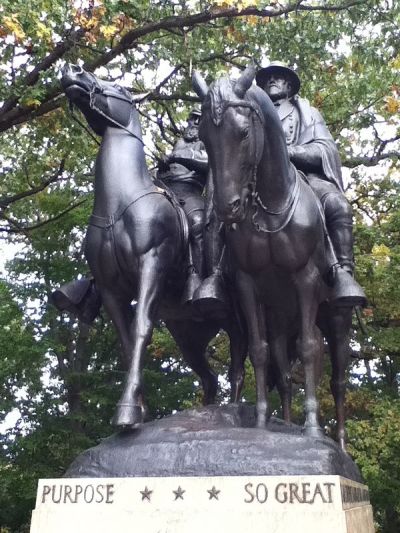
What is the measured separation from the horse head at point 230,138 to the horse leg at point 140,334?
3.68ft

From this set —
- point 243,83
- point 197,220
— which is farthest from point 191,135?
point 243,83

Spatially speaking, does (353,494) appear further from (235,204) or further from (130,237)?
(130,237)

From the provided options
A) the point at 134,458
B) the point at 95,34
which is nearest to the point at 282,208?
the point at 134,458

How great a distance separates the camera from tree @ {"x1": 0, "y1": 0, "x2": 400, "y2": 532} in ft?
32.5

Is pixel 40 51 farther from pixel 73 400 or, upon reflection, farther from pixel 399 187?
pixel 73 400

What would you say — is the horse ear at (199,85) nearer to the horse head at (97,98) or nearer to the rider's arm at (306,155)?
the horse head at (97,98)

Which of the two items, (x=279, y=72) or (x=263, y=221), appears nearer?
(x=263, y=221)

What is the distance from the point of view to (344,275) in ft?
18.5

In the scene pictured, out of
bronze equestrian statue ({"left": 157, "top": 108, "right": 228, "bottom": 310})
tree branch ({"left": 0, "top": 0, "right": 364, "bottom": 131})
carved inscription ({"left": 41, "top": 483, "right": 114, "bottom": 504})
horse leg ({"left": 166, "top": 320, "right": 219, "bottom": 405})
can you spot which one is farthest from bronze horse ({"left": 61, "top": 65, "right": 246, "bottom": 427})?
tree branch ({"left": 0, "top": 0, "right": 364, "bottom": 131})

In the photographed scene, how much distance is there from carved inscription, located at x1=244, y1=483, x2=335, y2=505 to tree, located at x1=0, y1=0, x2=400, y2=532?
12.5ft

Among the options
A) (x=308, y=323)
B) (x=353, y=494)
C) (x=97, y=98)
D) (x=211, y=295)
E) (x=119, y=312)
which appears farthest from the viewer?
(x=97, y=98)

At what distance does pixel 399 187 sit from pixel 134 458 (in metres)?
11.0

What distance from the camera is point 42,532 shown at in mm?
4527

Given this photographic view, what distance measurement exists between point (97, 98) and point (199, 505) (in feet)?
11.4
